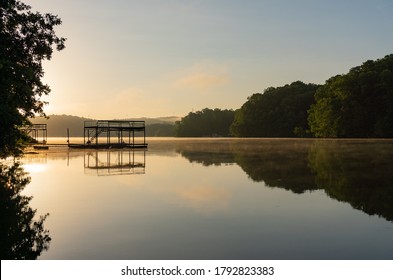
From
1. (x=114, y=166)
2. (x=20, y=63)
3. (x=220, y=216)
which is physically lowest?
(x=114, y=166)

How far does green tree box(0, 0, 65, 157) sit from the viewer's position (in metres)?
21.4

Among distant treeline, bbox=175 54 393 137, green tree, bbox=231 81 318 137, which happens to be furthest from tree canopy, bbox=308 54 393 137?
green tree, bbox=231 81 318 137

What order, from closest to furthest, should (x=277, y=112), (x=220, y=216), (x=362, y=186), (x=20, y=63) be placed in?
(x=220, y=216)
(x=362, y=186)
(x=20, y=63)
(x=277, y=112)

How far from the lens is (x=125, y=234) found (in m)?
10.9

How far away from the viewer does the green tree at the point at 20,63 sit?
21438 mm

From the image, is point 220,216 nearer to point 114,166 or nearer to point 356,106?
point 114,166

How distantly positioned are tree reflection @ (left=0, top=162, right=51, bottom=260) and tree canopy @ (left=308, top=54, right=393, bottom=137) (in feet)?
306

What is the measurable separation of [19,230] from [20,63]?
59.1ft

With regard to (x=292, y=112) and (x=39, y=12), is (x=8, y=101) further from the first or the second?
(x=292, y=112)

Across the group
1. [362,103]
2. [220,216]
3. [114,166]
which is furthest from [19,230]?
[362,103]

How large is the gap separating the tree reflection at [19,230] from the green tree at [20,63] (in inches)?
231

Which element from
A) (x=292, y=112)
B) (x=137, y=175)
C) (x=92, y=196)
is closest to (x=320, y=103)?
(x=292, y=112)

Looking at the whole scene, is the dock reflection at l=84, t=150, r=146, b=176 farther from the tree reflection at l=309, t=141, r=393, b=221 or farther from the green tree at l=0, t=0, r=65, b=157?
the tree reflection at l=309, t=141, r=393, b=221

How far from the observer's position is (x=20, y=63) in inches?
1050
